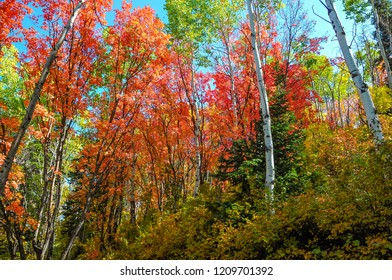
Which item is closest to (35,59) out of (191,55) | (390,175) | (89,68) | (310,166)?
(89,68)

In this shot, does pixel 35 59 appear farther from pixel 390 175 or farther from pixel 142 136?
pixel 390 175

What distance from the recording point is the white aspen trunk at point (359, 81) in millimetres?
4947

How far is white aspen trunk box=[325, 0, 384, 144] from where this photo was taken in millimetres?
4947

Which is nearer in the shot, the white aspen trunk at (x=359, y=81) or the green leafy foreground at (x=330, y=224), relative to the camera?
the green leafy foreground at (x=330, y=224)

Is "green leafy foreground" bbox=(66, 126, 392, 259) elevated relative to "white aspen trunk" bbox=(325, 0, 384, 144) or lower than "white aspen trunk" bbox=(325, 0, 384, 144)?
lower

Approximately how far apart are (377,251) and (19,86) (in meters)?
18.0

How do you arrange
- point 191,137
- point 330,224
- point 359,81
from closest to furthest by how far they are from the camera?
point 330,224 → point 359,81 → point 191,137

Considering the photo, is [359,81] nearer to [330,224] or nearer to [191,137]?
[330,224]

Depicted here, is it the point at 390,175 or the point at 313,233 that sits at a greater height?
→ the point at 390,175

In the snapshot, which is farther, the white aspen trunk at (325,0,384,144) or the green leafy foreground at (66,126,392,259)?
the white aspen trunk at (325,0,384,144)

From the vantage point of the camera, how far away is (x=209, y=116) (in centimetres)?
1509

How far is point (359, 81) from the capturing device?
5.16 meters

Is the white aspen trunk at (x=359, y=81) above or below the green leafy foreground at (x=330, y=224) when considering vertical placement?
above

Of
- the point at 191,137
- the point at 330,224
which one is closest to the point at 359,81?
the point at 330,224
